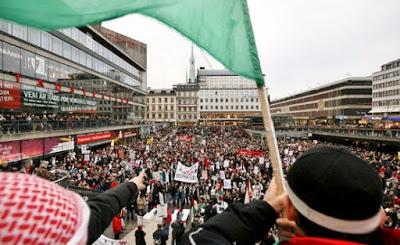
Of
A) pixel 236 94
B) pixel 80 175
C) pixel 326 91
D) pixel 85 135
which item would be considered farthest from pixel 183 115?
pixel 80 175

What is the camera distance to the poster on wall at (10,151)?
21.9 meters

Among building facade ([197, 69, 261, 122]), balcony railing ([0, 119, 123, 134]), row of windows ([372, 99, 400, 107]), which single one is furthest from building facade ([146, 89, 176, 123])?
balcony railing ([0, 119, 123, 134])

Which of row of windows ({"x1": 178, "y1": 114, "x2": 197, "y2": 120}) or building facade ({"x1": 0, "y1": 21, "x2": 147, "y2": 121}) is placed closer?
building facade ({"x1": 0, "y1": 21, "x2": 147, "y2": 121})

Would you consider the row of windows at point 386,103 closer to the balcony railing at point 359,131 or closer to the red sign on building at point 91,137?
the balcony railing at point 359,131

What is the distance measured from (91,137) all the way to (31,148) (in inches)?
462

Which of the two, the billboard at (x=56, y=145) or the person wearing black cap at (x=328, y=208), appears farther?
the billboard at (x=56, y=145)

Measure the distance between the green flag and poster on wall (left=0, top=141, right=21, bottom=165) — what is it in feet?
73.5

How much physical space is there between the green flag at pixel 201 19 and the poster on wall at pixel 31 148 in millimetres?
25470

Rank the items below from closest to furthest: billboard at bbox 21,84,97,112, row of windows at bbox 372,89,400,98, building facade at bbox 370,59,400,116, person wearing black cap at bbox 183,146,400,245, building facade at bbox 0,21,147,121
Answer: person wearing black cap at bbox 183,146,400,245
building facade at bbox 0,21,147,121
billboard at bbox 21,84,97,112
building facade at bbox 370,59,400,116
row of windows at bbox 372,89,400,98

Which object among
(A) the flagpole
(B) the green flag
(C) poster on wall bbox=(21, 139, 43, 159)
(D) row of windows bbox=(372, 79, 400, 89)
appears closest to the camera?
(A) the flagpole

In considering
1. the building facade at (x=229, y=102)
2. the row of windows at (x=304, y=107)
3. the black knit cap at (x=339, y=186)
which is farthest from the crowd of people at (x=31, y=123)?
the building facade at (x=229, y=102)

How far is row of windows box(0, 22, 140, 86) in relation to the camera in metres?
28.3

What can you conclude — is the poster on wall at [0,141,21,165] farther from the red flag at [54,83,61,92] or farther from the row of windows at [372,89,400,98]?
the row of windows at [372,89,400,98]

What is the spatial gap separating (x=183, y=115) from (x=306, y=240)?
444ft
